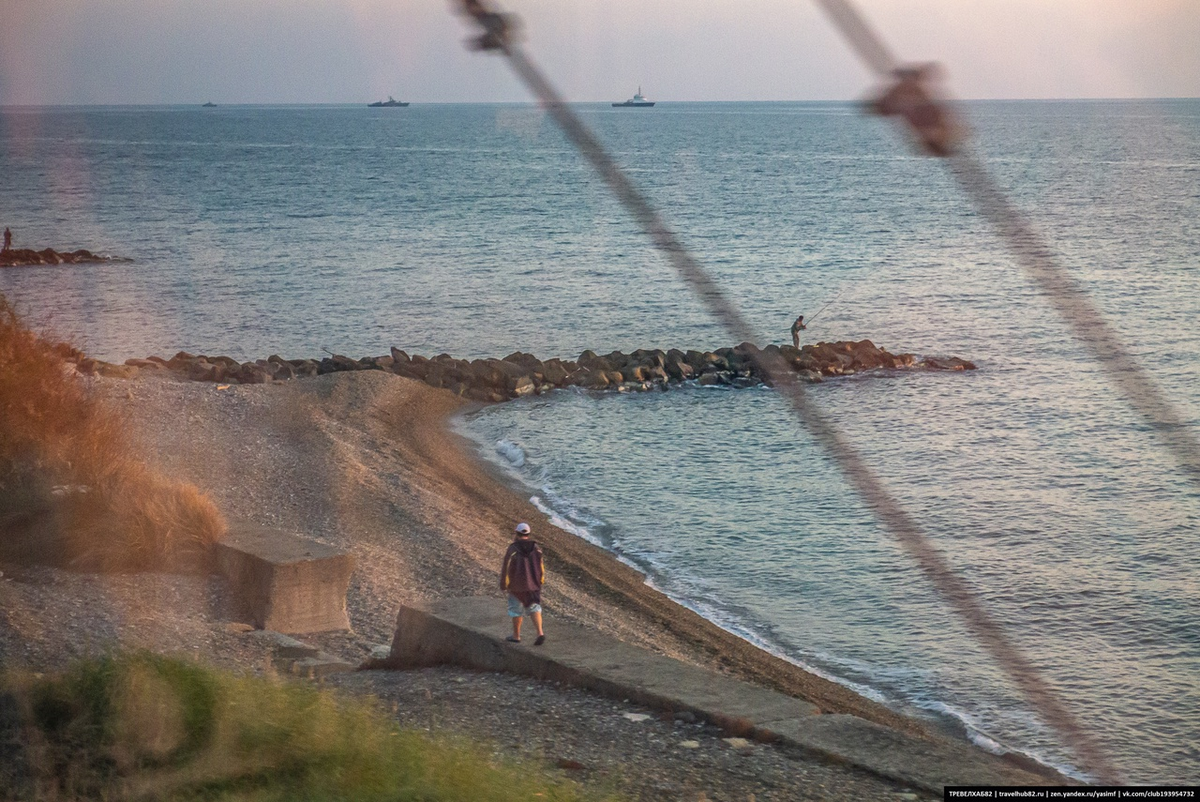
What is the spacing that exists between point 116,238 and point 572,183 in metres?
54.5

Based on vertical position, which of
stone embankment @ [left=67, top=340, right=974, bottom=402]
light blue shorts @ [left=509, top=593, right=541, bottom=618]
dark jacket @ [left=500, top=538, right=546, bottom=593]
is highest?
stone embankment @ [left=67, top=340, right=974, bottom=402]

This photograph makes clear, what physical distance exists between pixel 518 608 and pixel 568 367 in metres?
24.5

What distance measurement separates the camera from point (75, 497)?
482 inches

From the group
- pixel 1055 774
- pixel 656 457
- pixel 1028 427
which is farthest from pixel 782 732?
pixel 1028 427

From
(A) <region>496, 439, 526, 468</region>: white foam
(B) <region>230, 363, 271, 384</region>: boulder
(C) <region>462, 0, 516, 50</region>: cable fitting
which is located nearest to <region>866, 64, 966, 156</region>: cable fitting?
(C) <region>462, 0, 516, 50</region>: cable fitting

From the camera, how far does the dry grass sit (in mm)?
11820

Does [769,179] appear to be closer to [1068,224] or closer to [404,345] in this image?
[1068,224]

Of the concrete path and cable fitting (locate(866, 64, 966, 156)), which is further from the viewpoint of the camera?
the concrete path

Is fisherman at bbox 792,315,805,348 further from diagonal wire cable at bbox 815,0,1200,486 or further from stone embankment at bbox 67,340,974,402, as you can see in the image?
diagonal wire cable at bbox 815,0,1200,486

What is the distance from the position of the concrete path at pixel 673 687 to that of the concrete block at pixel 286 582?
1431 millimetres

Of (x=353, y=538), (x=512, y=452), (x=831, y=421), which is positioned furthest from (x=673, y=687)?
(x=831, y=421)

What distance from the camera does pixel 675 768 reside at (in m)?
7.21

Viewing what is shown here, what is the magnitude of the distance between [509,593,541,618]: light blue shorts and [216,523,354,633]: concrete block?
276cm

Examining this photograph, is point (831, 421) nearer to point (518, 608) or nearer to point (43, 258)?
point (518, 608)
